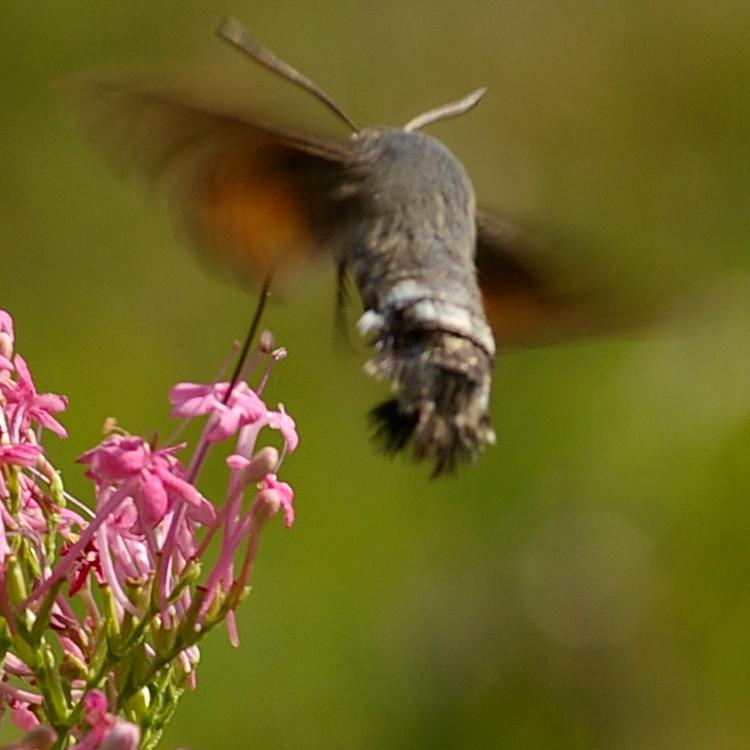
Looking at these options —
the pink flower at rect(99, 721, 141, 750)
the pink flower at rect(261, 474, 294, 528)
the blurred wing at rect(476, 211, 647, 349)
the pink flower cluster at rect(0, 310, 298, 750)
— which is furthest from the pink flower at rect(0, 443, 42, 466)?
the blurred wing at rect(476, 211, 647, 349)

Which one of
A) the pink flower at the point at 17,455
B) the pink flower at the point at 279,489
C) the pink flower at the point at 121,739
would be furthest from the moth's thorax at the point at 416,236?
the pink flower at the point at 121,739

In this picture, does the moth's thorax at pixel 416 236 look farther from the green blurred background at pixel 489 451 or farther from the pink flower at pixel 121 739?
the pink flower at pixel 121 739

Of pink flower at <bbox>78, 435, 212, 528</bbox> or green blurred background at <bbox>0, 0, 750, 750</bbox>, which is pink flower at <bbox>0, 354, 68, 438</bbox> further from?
green blurred background at <bbox>0, 0, 750, 750</bbox>

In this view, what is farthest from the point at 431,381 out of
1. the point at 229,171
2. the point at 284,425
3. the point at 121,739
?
the point at 121,739

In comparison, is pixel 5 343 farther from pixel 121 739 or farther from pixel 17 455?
pixel 121 739

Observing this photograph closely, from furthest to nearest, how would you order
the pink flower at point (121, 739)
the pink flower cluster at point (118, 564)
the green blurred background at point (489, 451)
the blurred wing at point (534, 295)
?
the green blurred background at point (489, 451)
the blurred wing at point (534, 295)
the pink flower cluster at point (118, 564)
the pink flower at point (121, 739)

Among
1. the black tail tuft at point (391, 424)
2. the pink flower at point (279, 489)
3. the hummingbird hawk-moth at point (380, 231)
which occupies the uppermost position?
the hummingbird hawk-moth at point (380, 231)

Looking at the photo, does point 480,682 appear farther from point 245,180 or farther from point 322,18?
point 322,18
